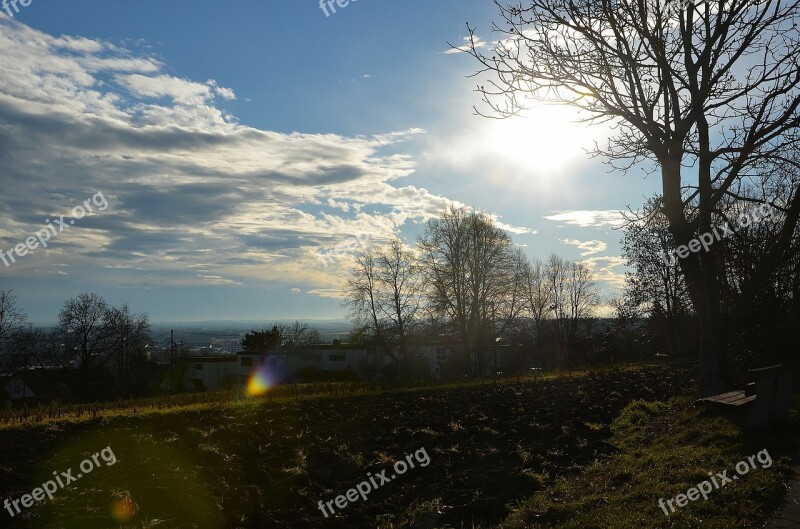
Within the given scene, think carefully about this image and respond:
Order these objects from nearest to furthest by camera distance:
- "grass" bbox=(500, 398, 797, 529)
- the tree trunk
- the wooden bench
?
"grass" bbox=(500, 398, 797, 529)
the wooden bench
the tree trunk

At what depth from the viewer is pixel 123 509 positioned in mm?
6746

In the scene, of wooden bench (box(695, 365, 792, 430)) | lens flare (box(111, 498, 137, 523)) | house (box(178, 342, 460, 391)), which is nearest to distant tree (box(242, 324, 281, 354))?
house (box(178, 342, 460, 391))

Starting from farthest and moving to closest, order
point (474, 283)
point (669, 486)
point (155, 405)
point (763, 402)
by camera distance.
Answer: point (474, 283), point (155, 405), point (763, 402), point (669, 486)

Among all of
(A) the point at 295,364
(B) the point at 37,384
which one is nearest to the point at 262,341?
(A) the point at 295,364

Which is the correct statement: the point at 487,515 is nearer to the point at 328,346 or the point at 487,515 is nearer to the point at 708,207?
the point at 708,207

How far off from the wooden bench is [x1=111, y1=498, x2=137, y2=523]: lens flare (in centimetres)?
847

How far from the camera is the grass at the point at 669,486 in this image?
5.91 meters

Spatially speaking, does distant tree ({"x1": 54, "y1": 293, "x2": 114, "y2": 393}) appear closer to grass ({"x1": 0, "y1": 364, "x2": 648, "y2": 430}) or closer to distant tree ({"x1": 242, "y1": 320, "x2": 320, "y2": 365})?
distant tree ({"x1": 242, "y1": 320, "x2": 320, "y2": 365})

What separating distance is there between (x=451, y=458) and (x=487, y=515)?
3.07 metres

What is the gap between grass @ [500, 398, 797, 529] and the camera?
591 centimetres

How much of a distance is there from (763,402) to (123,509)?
348 inches

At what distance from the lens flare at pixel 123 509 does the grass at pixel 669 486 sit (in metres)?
4.17

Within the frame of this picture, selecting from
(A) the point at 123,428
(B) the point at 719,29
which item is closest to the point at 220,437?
(A) the point at 123,428

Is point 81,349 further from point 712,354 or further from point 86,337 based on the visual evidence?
point 712,354
